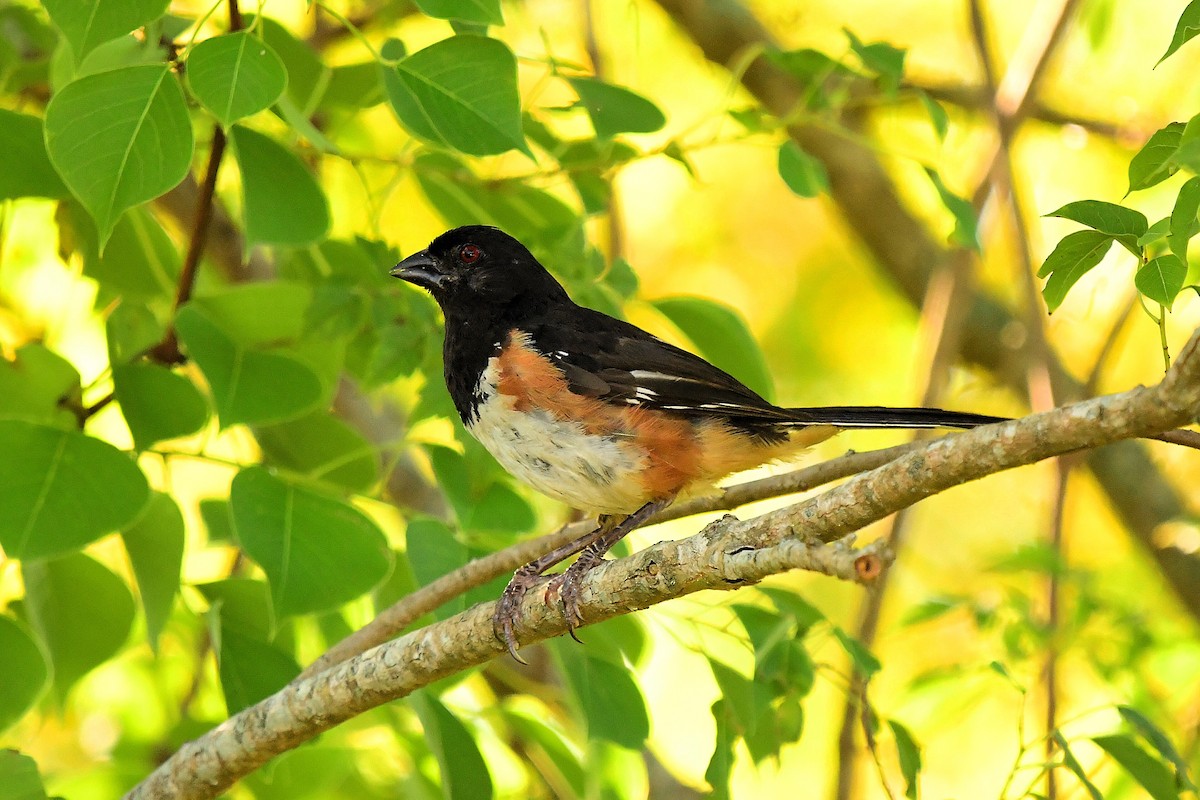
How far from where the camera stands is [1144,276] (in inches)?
66.6

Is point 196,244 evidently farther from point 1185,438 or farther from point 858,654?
point 1185,438

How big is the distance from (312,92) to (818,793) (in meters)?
4.26

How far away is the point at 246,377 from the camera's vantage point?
2.64 meters

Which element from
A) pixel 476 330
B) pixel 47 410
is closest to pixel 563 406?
pixel 476 330

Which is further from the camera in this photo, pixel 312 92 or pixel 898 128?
pixel 898 128

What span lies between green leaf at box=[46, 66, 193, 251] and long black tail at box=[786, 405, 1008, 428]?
149cm

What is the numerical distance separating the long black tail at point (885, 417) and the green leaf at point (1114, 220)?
2.22 feet

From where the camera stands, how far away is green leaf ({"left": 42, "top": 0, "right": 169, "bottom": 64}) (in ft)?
6.77

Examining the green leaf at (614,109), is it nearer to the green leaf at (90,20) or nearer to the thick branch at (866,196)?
the green leaf at (90,20)

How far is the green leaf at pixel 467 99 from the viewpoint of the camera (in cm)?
244

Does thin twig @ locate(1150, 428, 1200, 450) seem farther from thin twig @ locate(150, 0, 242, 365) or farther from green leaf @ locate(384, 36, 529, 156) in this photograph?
thin twig @ locate(150, 0, 242, 365)

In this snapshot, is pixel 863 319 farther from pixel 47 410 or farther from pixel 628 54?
pixel 47 410

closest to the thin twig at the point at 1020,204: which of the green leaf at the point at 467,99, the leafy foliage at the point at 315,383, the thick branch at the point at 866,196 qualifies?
the leafy foliage at the point at 315,383

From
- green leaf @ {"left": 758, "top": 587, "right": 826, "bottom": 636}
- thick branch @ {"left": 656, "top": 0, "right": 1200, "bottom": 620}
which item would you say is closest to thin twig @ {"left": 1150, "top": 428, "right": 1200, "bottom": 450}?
green leaf @ {"left": 758, "top": 587, "right": 826, "bottom": 636}
